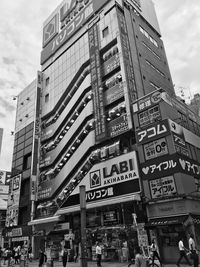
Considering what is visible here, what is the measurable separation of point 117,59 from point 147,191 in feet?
55.3

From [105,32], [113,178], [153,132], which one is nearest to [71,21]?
[105,32]

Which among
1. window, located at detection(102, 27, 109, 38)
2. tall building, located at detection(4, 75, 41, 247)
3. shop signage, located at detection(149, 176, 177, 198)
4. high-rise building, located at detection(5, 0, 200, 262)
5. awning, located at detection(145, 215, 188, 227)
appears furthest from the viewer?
tall building, located at detection(4, 75, 41, 247)

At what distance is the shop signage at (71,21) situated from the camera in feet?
134

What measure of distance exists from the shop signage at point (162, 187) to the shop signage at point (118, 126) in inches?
267

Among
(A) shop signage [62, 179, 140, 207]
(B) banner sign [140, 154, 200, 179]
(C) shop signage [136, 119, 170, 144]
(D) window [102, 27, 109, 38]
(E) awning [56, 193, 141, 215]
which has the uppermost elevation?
(D) window [102, 27, 109, 38]

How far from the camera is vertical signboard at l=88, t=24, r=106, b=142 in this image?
2891 cm

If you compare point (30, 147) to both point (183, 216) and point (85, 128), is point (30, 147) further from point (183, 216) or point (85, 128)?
point (183, 216)

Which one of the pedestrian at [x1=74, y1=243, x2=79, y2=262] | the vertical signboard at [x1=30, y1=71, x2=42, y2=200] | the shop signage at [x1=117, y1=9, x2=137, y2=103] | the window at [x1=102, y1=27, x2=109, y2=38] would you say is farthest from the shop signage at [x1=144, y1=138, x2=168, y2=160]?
the vertical signboard at [x1=30, y1=71, x2=42, y2=200]

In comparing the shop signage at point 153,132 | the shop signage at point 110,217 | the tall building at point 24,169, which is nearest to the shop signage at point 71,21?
the tall building at point 24,169

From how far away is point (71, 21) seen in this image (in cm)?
4497

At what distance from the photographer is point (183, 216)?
19531 mm

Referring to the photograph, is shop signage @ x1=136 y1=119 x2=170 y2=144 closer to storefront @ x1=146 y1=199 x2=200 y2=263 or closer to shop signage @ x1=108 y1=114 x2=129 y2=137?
shop signage @ x1=108 y1=114 x2=129 y2=137

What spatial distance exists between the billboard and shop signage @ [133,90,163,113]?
186 inches

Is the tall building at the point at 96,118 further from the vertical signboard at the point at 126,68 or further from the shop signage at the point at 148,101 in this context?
the shop signage at the point at 148,101
